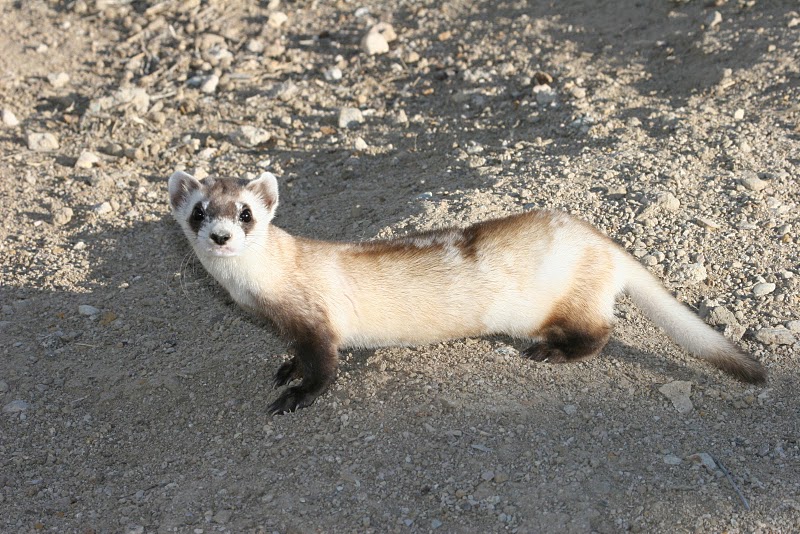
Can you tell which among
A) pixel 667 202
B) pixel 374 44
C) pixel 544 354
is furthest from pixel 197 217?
pixel 374 44

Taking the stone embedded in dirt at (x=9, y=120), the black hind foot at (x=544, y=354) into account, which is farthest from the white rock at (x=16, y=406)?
the stone embedded in dirt at (x=9, y=120)

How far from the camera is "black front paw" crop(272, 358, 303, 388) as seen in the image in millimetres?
3906

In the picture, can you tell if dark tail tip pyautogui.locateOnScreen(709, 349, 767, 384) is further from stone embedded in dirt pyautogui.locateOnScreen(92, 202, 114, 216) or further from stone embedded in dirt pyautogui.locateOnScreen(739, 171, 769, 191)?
stone embedded in dirt pyautogui.locateOnScreen(92, 202, 114, 216)

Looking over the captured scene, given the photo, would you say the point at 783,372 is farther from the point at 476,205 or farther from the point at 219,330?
the point at 219,330

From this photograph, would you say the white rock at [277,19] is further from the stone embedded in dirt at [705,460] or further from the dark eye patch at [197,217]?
the stone embedded in dirt at [705,460]

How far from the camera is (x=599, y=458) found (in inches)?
127

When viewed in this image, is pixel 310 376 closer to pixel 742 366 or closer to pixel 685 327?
pixel 685 327

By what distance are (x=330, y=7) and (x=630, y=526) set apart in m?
5.97

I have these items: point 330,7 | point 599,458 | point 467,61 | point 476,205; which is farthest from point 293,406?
point 330,7

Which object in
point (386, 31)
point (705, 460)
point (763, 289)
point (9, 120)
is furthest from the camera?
point (386, 31)

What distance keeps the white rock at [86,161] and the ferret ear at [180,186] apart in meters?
2.53

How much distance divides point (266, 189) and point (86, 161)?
9.19ft

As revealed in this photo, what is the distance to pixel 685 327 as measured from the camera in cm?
365

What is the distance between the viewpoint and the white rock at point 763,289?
4055 millimetres
